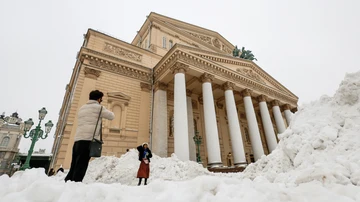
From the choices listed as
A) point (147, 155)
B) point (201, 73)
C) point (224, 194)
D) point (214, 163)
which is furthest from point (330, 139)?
point (201, 73)

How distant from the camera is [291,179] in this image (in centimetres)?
294

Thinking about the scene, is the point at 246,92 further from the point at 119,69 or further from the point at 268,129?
the point at 119,69

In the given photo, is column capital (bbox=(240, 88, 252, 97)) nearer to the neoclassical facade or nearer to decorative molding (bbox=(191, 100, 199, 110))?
the neoclassical facade

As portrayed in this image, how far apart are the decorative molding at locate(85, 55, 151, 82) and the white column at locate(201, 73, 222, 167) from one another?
5.41m

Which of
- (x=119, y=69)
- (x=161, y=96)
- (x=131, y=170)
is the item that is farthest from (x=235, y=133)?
(x=119, y=69)

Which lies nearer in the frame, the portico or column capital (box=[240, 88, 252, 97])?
the portico

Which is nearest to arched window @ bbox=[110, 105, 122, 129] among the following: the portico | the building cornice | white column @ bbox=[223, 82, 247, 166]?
the portico

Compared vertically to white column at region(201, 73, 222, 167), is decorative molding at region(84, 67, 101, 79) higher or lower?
higher

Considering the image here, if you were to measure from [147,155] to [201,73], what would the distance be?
8.73m

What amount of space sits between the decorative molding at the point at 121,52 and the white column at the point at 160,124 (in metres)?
3.33

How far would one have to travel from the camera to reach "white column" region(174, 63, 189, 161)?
9742 mm

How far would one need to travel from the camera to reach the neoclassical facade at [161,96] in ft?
35.9

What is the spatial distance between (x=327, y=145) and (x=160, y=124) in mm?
10553

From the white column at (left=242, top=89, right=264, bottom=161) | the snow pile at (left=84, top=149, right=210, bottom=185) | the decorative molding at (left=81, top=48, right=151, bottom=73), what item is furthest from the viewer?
the white column at (left=242, top=89, right=264, bottom=161)
